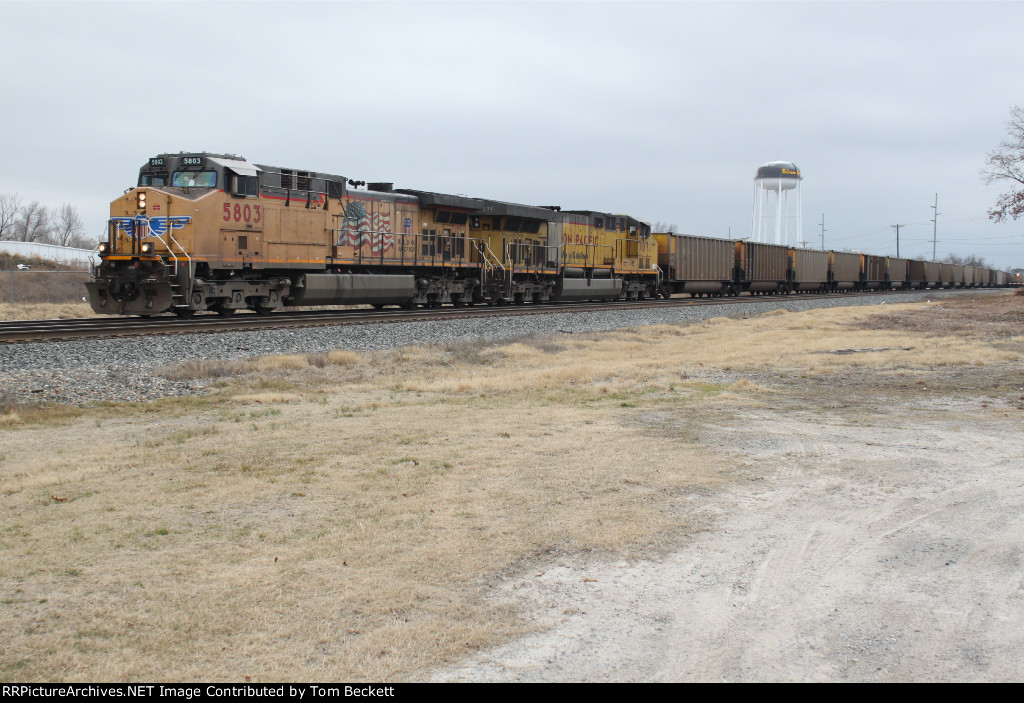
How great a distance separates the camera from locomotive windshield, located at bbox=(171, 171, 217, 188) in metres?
18.1

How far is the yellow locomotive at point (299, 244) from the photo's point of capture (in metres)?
17.5

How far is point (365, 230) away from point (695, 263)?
22.0m

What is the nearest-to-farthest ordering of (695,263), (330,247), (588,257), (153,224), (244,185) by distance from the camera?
(153,224) < (244,185) < (330,247) < (588,257) < (695,263)

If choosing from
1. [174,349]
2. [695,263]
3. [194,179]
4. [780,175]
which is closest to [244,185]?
[194,179]

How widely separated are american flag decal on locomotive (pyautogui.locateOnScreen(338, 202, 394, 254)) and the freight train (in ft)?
0.12

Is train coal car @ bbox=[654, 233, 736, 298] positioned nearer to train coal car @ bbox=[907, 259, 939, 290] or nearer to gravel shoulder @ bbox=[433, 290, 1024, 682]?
train coal car @ bbox=[907, 259, 939, 290]

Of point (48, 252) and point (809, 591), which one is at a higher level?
point (48, 252)

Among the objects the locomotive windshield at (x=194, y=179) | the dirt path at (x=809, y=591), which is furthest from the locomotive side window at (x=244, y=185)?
the dirt path at (x=809, y=591)

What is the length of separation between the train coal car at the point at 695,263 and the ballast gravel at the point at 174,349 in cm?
1609

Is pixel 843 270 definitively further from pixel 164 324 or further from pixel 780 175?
pixel 780 175

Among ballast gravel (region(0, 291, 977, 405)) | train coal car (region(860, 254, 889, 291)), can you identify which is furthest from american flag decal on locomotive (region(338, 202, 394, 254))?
train coal car (region(860, 254, 889, 291))

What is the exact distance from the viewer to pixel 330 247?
2083 cm

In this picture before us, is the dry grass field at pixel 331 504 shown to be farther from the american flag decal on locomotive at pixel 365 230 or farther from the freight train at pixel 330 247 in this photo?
the american flag decal on locomotive at pixel 365 230

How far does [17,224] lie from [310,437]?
91937 millimetres
